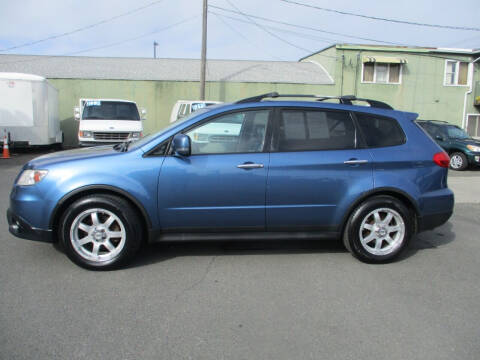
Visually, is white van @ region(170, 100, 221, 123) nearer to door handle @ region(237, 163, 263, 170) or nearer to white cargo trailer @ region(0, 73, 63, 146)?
white cargo trailer @ region(0, 73, 63, 146)

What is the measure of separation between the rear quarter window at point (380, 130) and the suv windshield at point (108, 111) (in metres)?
10.2

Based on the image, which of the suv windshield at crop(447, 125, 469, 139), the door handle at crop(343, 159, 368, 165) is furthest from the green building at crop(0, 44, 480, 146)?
the door handle at crop(343, 159, 368, 165)

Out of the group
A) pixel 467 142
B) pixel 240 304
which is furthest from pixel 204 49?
pixel 240 304

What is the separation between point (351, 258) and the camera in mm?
4375

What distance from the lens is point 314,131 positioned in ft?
13.6

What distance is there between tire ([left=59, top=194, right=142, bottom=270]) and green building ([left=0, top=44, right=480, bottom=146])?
59.9 feet

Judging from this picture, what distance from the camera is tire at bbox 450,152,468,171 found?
12852 millimetres

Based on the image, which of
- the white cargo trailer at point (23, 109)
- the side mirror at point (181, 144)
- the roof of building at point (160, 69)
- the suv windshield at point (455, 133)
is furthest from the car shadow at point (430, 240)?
the roof of building at point (160, 69)

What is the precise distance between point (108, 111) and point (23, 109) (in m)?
3.46

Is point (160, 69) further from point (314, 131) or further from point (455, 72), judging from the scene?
point (314, 131)

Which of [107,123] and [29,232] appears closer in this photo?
[29,232]

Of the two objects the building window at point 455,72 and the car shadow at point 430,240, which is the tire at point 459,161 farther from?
the building window at point 455,72

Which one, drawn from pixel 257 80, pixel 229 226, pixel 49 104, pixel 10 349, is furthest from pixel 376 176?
pixel 257 80

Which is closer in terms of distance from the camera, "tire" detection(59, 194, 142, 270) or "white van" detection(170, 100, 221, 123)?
"tire" detection(59, 194, 142, 270)
